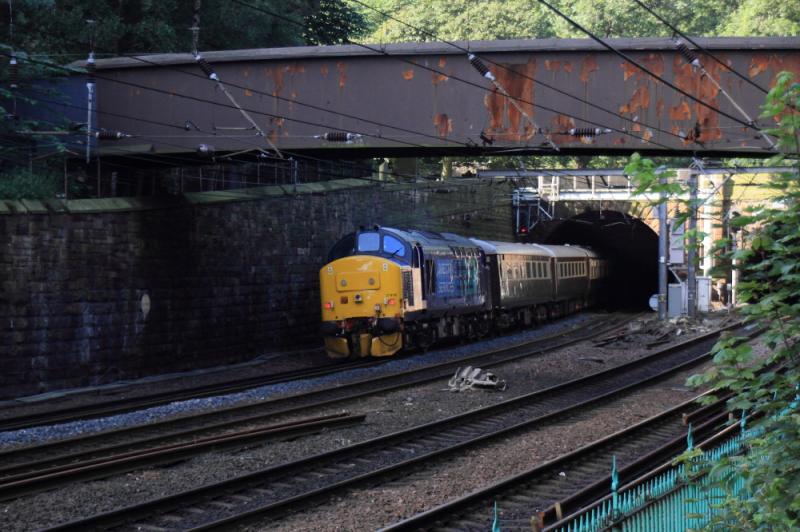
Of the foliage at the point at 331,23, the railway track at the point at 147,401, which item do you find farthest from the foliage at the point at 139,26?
the railway track at the point at 147,401

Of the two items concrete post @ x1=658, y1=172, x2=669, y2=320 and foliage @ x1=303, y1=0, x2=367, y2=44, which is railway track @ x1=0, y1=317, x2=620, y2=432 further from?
foliage @ x1=303, y1=0, x2=367, y2=44

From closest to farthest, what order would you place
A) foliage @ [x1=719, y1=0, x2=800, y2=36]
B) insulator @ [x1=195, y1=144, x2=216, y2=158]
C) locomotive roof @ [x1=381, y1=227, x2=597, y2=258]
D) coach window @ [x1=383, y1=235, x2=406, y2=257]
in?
insulator @ [x1=195, y1=144, x2=216, y2=158]
coach window @ [x1=383, y1=235, x2=406, y2=257]
locomotive roof @ [x1=381, y1=227, x2=597, y2=258]
foliage @ [x1=719, y1=0, x2=800, y2=36]

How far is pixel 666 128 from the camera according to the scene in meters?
18.1

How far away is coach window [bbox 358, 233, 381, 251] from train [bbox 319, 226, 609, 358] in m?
0.03

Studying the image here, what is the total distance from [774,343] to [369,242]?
17596 mm

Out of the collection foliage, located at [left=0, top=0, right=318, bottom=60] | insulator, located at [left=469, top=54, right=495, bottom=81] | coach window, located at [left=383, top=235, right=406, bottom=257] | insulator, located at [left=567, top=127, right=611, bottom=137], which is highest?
foliage, located at [left=0, top=0, right=318, bottom=60]

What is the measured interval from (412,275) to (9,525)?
14760mm

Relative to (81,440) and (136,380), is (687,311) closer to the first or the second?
(136,380)

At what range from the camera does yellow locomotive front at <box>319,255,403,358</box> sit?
72.5ft

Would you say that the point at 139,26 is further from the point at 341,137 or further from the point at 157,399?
the point at 157,399

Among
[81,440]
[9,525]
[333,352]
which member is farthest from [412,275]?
[9,525]

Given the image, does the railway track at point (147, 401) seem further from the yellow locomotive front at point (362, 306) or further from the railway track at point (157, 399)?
the yellow locomotive front at point (362, 306)

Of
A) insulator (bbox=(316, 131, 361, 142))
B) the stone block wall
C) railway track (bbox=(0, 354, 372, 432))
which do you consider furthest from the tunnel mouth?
insulator (bbox=(316, 131, 361, 142))

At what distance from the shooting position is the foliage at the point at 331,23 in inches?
1407
